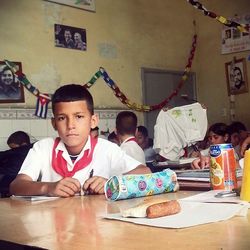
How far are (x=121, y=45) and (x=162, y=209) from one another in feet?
15.8

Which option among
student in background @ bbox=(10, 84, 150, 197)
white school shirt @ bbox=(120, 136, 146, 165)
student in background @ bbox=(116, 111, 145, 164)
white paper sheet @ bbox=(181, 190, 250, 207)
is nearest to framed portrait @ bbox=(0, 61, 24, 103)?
student in background @ bbox=(116, 111, 145, 164)

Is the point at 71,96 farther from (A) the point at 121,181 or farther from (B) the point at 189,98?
(B) the point at 189,98

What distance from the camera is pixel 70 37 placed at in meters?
5.07

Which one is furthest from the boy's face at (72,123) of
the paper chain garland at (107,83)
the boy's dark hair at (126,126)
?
the paper chain garland at (107,83)

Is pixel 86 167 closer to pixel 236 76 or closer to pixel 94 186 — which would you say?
pixel 94 186

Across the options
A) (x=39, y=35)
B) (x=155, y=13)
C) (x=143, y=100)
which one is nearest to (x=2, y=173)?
(x=39, y=35)

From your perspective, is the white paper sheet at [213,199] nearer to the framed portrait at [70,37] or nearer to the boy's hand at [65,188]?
the boy's hand at [65,188]

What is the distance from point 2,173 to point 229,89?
4.06m

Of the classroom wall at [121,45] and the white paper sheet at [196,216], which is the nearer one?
the white paper sheet at [196,216]

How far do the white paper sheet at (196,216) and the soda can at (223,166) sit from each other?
0.24 metres

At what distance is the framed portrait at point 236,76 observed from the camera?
5949mm

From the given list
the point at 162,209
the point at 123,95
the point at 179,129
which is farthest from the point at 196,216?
the point at 123,95

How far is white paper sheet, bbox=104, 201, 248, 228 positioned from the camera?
0.89m

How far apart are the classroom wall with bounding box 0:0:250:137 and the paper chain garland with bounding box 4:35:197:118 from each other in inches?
2.5
